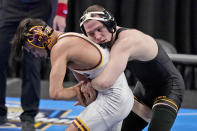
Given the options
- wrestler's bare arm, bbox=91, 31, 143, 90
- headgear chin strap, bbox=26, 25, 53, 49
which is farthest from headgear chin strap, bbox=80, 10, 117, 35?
headgear chin strap, bbox=26, 25, 53, 49

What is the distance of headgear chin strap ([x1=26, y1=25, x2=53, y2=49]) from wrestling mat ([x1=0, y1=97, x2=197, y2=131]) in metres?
1.22

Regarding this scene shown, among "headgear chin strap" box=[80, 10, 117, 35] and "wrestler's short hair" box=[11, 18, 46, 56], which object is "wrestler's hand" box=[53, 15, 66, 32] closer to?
"wrestler's short hair" box=[11, 18, 46, 56]

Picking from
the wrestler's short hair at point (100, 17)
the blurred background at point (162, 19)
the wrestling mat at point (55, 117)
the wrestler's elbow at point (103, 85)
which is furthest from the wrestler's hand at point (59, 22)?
the blurred background at point (162, 19)

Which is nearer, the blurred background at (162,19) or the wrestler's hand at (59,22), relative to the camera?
the wrestler's hand at (59,22)

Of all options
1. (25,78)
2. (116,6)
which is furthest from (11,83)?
(25,78)

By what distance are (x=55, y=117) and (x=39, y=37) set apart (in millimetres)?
1665

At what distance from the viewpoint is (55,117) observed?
3547 mm

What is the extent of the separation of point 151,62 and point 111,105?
1.42 feet

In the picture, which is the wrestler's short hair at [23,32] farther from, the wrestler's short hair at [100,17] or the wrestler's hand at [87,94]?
the wrestler's hand at [87,94]

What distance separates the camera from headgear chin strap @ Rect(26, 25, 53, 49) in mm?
2027

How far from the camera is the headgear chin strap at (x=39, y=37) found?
2.03 m

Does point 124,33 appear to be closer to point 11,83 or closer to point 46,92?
point 46,92

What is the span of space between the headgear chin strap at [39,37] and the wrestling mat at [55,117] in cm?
122

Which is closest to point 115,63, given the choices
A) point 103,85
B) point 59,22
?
point 103,85
